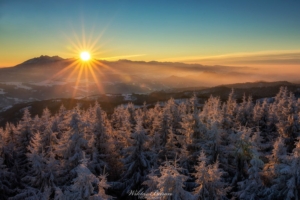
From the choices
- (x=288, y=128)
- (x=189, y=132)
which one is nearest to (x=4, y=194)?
(x=189, y=132)

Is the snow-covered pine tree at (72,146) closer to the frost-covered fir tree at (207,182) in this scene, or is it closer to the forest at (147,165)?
the forest at (147,165)

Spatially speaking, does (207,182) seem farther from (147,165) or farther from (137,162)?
(137,162)

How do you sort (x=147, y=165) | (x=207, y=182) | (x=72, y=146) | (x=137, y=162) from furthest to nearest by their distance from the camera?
1. (x=137, y=162)
2. (x=147, y=165)
3. (x=72, y=146)
4. (x=207, y=182)

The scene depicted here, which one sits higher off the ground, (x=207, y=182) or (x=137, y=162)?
(x=207, y=182)

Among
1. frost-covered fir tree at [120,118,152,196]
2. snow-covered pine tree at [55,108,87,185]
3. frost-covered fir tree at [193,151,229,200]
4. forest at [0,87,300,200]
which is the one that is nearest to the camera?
frost-covered fir tree at [193,151,229,200]

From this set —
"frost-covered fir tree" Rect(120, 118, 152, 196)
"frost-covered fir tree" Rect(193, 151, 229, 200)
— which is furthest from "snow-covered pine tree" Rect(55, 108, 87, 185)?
"frost-covered fir tree" Rect(193, 151, 229, 200)

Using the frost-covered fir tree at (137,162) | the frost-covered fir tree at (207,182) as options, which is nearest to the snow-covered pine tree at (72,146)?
the frost-covered fir tree at (137,162)

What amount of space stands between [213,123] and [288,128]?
58.2 feet


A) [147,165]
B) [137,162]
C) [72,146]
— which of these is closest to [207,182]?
[147,165]

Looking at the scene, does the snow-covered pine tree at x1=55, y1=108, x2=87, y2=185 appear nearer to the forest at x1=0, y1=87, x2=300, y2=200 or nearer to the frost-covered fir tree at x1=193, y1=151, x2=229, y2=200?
the forest at x1=0, y1=87, x2=300, y2=200

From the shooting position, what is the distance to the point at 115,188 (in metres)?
20.7

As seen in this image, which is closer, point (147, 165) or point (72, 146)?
point (72, 146)

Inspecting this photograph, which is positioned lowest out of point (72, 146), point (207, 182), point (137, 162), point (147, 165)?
point (147, 165)

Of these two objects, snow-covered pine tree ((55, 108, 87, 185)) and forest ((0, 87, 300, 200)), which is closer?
forest ((0, 87, 300, 200))
